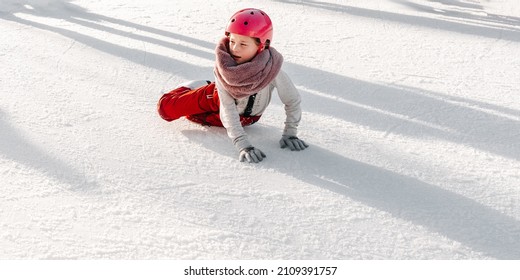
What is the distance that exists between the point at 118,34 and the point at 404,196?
3.65 m

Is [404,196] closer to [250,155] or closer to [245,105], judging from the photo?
[250,155]

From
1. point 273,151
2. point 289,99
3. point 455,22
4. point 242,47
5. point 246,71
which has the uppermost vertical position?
point 242,47

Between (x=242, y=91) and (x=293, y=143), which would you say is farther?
(x=293, y=143)

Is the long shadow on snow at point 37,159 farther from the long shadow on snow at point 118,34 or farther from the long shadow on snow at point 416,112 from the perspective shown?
the long shadow on snow at point 416,112

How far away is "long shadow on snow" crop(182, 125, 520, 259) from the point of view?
2740 mm

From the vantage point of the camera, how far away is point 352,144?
3658 mm

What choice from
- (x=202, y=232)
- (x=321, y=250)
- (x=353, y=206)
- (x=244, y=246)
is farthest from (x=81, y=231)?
(x=353, y=206)

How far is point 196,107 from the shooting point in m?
3.74

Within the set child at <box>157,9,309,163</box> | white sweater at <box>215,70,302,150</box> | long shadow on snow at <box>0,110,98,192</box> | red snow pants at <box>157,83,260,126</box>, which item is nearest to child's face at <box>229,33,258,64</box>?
child at <box>157,9,309,163</box>

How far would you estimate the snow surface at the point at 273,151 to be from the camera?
2727 millimetres

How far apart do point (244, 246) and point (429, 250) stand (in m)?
0.81

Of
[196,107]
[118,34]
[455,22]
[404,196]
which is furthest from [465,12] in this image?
[404,196]

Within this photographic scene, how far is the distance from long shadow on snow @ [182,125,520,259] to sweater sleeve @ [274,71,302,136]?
0.49ft

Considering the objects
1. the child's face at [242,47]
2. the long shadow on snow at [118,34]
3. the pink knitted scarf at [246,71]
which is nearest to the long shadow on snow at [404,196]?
the pink knitted scarf at [246,71]
